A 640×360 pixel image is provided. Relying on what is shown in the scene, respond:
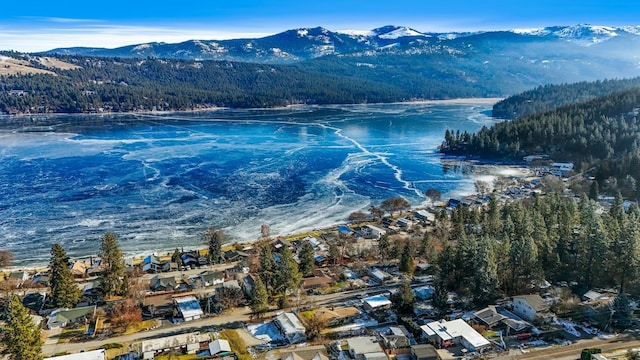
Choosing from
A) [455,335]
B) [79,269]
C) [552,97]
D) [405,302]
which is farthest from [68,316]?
[552,97]

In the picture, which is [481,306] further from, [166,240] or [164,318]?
[166,240]

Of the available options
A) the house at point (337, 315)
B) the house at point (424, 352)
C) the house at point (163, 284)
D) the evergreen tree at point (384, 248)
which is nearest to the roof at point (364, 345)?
the house at point (424, 352)

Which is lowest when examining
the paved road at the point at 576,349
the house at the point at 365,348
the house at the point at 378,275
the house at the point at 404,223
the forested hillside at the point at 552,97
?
the house at the point at 378,275

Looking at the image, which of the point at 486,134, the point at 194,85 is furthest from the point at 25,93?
the point at 486,134

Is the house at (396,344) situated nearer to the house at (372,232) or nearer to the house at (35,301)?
the house at (372,232)

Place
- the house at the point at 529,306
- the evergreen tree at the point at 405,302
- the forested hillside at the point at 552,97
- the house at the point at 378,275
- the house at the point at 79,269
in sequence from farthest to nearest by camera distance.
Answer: the forested hillside at the point at 552,97, the house at the point at 79,269, the house at the point at 378,275, the evergreen tree at the point at 405,302, the house at the point at 529,306

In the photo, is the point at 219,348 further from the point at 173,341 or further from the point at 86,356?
the point at 86,356

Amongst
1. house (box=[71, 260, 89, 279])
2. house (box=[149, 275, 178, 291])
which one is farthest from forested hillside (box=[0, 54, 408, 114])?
house (box=[149, 275, 178, 291])
